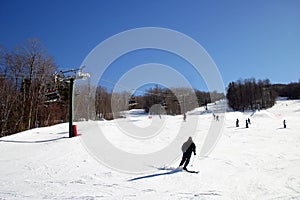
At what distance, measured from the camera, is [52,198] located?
5824 millimetres

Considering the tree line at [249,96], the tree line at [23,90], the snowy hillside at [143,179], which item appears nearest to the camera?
the snowy hillside at [143,179]

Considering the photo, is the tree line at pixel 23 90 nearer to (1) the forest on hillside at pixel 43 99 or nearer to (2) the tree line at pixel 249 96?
(1) the forest on hillside at pixel 43 99

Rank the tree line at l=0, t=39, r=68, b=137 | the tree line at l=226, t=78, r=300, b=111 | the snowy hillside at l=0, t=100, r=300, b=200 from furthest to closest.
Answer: the tree line at l=226, t=78, r=300, b=111 → the tree line at l=0, t=39, r=68, b=137 → the snowy hillside at l=0, t=100, r=300, b=200

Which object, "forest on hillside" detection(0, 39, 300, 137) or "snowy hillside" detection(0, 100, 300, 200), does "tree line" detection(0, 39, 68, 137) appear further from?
"snowy hillside" detection(0, 100, 300, 200)

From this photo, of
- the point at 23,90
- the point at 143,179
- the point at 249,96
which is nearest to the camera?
the point at 143,179

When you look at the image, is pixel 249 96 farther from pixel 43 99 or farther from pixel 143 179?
pixel 143 179

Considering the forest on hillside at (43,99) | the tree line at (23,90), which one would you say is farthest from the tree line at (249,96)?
the tree line at (23,90)

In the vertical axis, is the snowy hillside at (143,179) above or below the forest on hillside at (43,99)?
below

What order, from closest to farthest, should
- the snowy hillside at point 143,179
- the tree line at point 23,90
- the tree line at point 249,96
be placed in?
the snowy hillside at point 143,179 → the tree line at point 23,90 → the tree line at point 249,96

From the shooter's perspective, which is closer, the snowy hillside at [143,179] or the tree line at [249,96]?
the snowy hillside at [143,179]

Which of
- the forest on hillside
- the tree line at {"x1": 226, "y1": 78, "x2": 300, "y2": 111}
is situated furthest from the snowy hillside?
the tree line at {"x1": 226, "y1": 78, "x2": 300, "y2": 111}

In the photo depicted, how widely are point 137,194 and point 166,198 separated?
2.79 feet

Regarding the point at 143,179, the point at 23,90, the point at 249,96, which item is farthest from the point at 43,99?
the point at 249,96

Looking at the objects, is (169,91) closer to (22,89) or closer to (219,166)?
(22,89)
